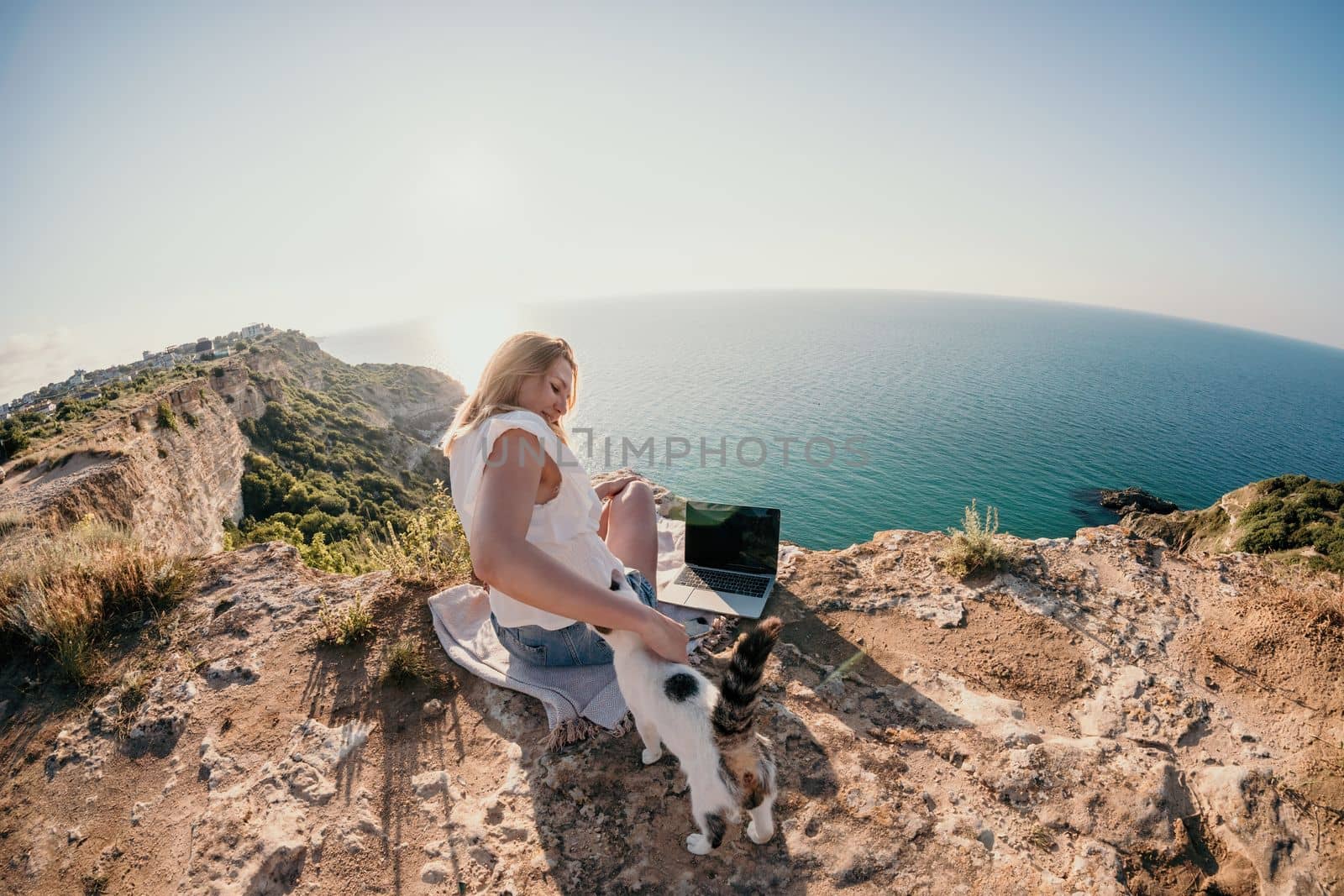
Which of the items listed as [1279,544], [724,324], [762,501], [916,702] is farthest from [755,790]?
[724,324]

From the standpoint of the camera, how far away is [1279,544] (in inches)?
490

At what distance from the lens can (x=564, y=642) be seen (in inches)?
137

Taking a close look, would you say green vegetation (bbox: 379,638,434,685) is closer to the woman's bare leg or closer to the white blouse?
the white blouse

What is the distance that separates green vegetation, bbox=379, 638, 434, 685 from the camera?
12.5ft

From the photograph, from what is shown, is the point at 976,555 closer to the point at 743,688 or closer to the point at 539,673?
the point at 743,688

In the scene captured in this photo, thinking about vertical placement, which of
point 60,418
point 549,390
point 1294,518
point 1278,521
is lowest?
point 1278,521

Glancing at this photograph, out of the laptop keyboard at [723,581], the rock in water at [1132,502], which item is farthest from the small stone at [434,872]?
the rock in water at [1132,502]

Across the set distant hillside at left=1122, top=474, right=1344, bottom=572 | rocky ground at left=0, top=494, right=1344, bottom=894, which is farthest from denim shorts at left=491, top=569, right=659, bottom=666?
distant hillside at left=1122, top=474, right=1344, bottom=572

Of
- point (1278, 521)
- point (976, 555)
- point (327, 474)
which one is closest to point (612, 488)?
point (976, 555)

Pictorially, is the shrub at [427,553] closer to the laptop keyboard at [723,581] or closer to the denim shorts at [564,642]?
the denim shorts at [564,642]

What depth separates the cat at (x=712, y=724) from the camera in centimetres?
218

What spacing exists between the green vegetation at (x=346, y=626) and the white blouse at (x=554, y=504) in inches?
77.8

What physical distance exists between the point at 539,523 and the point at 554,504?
0.40 ft

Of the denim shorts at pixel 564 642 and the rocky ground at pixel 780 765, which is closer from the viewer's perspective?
the rocky ground at pixel 780 765
